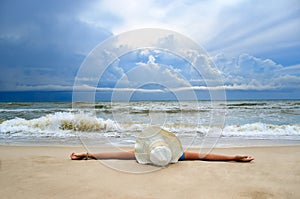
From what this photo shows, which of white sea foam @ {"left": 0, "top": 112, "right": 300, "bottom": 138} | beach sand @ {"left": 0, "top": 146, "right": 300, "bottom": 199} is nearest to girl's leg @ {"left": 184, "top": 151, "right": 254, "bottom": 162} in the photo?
beach sand @ {"left": 0, "top": 146, "right": 300, "bottom": 199}

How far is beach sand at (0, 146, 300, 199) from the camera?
6.92 ft

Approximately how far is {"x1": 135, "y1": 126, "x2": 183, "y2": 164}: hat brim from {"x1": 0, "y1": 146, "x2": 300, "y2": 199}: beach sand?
0.43 ft

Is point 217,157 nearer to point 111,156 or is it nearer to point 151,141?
point 151,141

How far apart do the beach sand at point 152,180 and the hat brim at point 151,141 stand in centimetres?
13

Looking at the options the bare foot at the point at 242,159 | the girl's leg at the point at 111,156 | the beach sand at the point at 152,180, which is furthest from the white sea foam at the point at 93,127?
the beach sand at the point at 152,180

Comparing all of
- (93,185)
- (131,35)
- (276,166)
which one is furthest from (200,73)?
(93,185)

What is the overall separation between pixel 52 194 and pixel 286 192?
2008 millimetres

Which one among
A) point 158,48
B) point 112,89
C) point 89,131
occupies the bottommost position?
point 89,131

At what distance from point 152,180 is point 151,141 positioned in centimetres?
54

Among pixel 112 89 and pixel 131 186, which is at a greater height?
pixel 112 89

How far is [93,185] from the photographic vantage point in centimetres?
231

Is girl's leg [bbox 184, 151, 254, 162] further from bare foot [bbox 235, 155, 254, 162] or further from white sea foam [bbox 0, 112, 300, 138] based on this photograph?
white sea foam [bbox 0, 112, 300, 138]

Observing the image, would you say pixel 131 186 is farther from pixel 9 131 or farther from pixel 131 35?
pixel 9 131

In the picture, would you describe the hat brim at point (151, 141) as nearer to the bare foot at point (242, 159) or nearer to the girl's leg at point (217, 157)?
the girl's leg at point (217, 157)
